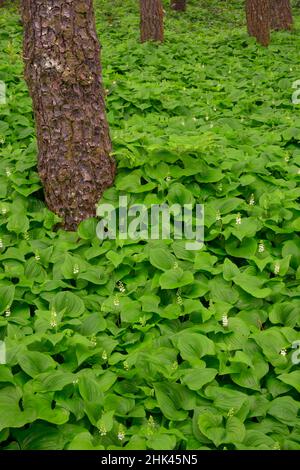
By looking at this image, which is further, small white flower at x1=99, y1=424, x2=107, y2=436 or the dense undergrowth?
the dense undergrowth

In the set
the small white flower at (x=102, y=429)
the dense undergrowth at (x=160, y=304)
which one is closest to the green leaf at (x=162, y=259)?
the dense undergrowth at (x=160, y=304)

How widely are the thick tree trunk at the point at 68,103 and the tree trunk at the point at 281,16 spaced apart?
12.5 meters

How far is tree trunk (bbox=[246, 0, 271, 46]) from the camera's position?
12.7 metres

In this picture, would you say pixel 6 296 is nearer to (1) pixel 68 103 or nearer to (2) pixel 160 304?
(2) pixel 160 304

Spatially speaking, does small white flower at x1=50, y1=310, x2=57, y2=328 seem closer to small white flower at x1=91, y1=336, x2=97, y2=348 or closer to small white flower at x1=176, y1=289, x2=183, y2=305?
small white flower at x1=91, y1=336, x2=97, y2=348

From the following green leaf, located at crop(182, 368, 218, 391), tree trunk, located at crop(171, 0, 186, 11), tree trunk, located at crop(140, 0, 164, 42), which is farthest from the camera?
tree trunk, located at crop(171, 0, 186, 11)

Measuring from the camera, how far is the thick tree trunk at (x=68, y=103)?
488cm

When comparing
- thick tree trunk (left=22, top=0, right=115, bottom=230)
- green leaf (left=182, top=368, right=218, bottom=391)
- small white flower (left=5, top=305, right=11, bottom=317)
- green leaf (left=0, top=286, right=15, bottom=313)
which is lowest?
green leaf (left=182, top=368, right=218, bottom=391)

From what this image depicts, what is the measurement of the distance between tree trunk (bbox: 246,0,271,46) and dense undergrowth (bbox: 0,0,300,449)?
6427mm

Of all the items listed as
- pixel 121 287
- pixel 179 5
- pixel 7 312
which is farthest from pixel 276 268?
pixel 179 5

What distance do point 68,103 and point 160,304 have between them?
217cm

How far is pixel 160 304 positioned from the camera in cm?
432

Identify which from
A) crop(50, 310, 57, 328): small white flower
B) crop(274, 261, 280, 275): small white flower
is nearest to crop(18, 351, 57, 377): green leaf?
crop(50, 310, 57, 328): small white flower

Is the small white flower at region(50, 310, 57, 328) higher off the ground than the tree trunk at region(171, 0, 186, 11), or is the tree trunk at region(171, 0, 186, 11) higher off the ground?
the tree trunk at region(171, 0, 186, 11)
